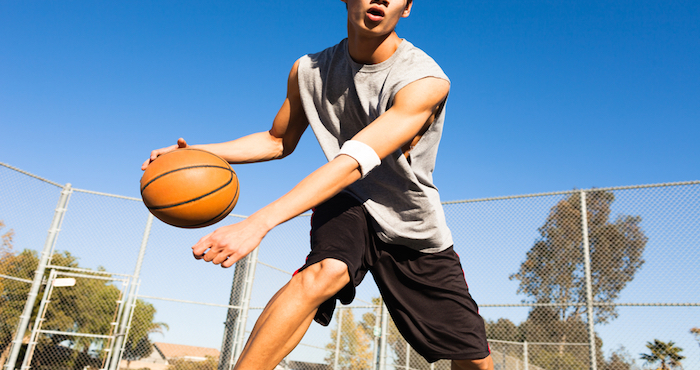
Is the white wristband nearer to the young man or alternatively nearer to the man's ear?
the young man

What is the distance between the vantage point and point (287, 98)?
2.55 m

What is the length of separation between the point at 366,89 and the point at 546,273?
21.6 feet

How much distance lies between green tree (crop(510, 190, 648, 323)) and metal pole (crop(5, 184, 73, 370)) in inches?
302

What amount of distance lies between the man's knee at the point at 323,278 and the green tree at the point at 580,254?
491cm

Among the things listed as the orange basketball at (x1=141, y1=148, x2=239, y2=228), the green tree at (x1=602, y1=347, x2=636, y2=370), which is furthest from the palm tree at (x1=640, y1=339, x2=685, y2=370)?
the orange basketball at (x1=141, y1=148, x2=239, y2=228)

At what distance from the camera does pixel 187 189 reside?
5.68 feet

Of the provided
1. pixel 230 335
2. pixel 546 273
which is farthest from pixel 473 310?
pixel 230 335

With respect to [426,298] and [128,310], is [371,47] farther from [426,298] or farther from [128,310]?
[128,310]

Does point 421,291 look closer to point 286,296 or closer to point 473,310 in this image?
point 473,310

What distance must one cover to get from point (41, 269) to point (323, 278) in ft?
26.6

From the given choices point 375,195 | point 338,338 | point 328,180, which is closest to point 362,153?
point 328,180

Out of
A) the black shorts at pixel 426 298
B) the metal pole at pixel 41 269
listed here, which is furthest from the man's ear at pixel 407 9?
the metal pole at pixel 41 269

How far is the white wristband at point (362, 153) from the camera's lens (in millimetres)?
1528

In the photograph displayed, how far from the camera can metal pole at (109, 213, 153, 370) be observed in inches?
311
